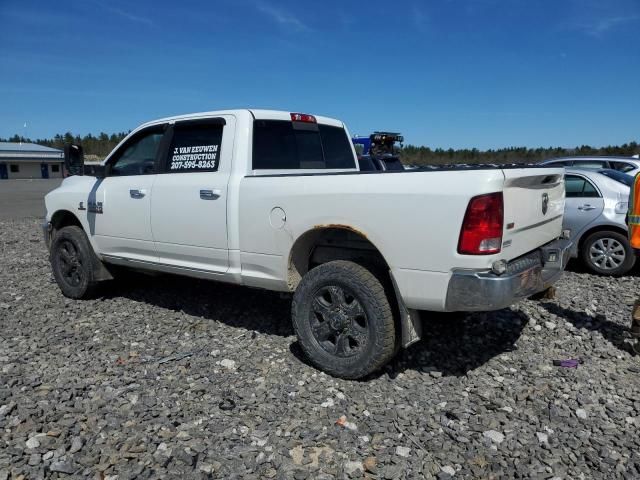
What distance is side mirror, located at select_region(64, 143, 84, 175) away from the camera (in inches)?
213

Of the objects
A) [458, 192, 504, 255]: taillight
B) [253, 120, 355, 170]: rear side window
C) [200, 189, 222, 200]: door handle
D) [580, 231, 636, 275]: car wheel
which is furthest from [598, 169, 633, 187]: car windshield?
[200, 189, 222, 200]: door handle

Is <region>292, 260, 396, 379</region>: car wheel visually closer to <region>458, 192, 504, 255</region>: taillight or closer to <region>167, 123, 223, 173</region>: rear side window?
<region>458, 192, 504, 255</region>: taillight

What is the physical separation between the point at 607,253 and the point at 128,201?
248 inches

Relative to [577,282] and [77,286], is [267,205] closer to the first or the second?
[77,286]

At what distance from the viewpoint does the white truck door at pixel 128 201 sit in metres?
4.95

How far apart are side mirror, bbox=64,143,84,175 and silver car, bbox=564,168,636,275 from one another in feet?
21.2

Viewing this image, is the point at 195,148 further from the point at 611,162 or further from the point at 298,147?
the point at 611,162

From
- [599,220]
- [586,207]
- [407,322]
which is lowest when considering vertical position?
[407,322]

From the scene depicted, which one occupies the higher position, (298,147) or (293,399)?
(298,147)

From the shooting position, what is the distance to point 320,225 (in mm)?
3691

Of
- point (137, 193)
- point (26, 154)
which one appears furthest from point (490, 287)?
point (26, 154)

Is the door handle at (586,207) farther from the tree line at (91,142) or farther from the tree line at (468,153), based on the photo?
the tree line at (91,142)

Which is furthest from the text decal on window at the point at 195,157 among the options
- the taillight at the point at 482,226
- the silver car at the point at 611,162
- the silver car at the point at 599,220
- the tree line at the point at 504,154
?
the tree line at the point at 504,154

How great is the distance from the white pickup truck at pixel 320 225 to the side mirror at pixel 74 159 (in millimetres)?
18
